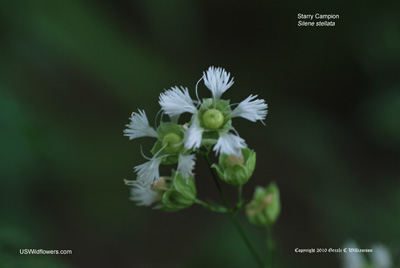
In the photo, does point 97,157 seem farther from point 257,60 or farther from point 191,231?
point 257,60

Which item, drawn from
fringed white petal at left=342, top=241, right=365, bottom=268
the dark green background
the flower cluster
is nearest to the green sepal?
the flower cluster

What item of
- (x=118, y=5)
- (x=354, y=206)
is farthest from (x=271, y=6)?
(x=354, y=206)

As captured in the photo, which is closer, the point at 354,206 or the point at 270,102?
the point at 354,206

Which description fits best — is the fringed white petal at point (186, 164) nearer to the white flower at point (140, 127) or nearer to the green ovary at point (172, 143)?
the green ovary at point (172, 143)

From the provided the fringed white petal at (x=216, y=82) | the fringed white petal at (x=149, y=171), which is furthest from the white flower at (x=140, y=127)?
the fringed white petal at (x=216, y=82)

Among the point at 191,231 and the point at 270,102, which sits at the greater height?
the point at 270,102

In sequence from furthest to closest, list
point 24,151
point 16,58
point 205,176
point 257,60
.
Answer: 1. point 205,176
2. point 257,60
3. point 16,58
4. point 24,151

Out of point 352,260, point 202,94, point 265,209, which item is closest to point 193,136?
point 265,209
